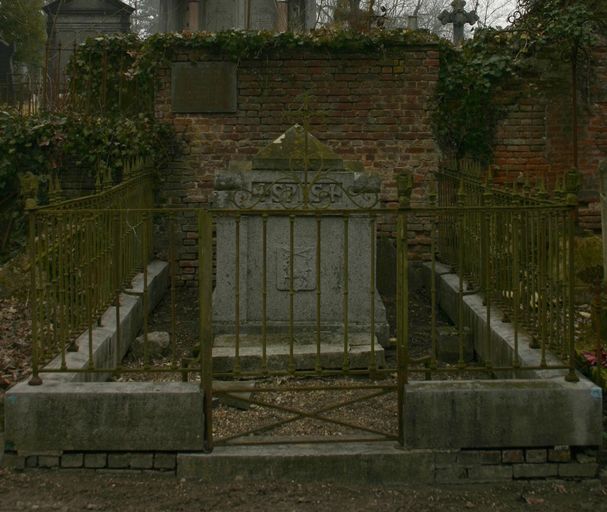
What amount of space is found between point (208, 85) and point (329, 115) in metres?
1.48

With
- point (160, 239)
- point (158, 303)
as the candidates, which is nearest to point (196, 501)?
point (158, 303)

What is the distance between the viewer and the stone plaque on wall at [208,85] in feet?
31.0

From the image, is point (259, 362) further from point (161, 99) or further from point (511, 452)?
point (161, 99)

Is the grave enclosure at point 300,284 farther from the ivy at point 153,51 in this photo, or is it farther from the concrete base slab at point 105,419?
the ivy at point 153,51

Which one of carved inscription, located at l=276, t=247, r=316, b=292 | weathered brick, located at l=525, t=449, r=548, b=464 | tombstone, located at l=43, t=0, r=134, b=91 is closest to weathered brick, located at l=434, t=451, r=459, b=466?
weathered brick, located at l=525, t=449, r=548, b=464

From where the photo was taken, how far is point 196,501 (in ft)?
12.7

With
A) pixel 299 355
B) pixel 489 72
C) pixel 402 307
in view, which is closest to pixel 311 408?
pixel 299 355

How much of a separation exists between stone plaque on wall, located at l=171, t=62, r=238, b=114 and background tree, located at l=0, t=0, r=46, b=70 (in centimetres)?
1396

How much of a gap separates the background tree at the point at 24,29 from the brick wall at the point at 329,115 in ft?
46.8

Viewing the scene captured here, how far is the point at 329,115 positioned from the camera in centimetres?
947

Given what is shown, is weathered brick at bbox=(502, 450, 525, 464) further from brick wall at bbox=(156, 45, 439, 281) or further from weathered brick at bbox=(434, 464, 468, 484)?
brick wall at bbox=(156, 45, 439, 281)

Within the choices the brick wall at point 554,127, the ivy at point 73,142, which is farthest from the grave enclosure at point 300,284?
the brick wall at point 554,127

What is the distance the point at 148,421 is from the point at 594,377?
264 centimetres

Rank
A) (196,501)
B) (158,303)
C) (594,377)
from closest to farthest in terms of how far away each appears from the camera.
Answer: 1. (196,501)
2. (594,377)
3. (158,303)
